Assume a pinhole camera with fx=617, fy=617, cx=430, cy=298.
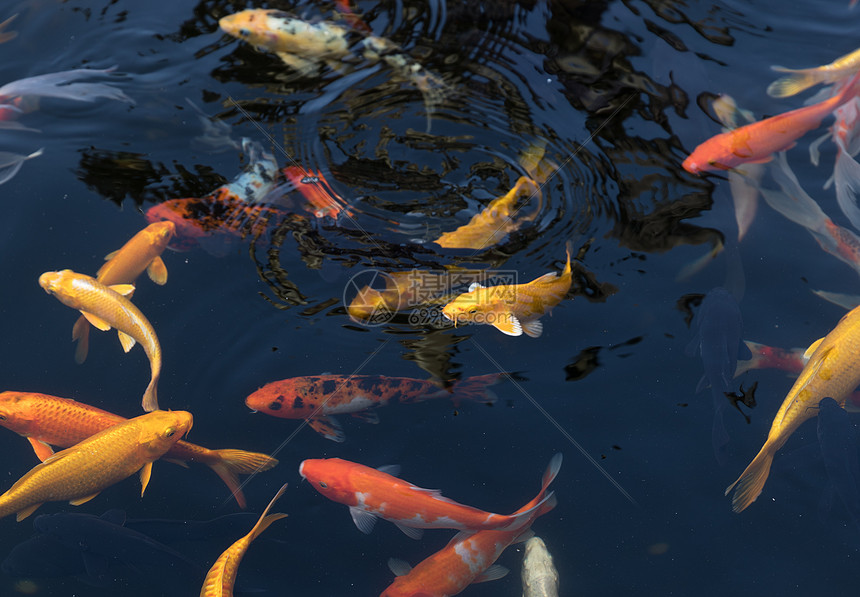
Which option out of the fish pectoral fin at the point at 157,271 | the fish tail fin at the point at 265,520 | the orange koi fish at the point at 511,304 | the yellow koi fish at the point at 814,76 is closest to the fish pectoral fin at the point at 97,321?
the fish pectoral fin at the point at 157,271

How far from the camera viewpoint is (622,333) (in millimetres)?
3943

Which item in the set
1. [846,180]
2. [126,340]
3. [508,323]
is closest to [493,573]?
[508,323]

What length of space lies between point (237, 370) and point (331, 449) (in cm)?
81

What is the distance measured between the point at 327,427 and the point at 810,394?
2.78m

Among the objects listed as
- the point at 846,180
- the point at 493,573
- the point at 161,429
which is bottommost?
the point at 493,573

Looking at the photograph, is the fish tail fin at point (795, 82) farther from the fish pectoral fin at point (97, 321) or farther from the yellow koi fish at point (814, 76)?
the fish pectoral fin at point (97, 321)

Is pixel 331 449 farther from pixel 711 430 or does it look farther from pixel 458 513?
pixel 711 430

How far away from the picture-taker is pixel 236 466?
3.57 m

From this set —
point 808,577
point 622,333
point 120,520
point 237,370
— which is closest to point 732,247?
point 622,333

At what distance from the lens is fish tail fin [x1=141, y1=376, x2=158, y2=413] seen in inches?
Result: 143

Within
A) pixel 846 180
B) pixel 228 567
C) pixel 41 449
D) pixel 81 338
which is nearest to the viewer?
pixel 228 567

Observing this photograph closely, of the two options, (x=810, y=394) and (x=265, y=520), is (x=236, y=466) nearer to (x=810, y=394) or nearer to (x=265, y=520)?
(x=265, y=520)

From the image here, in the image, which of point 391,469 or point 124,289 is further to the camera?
point 124,289

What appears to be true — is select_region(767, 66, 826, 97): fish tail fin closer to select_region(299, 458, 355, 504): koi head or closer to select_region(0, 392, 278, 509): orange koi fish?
select_region(299, 458, 355, 504): koi head
